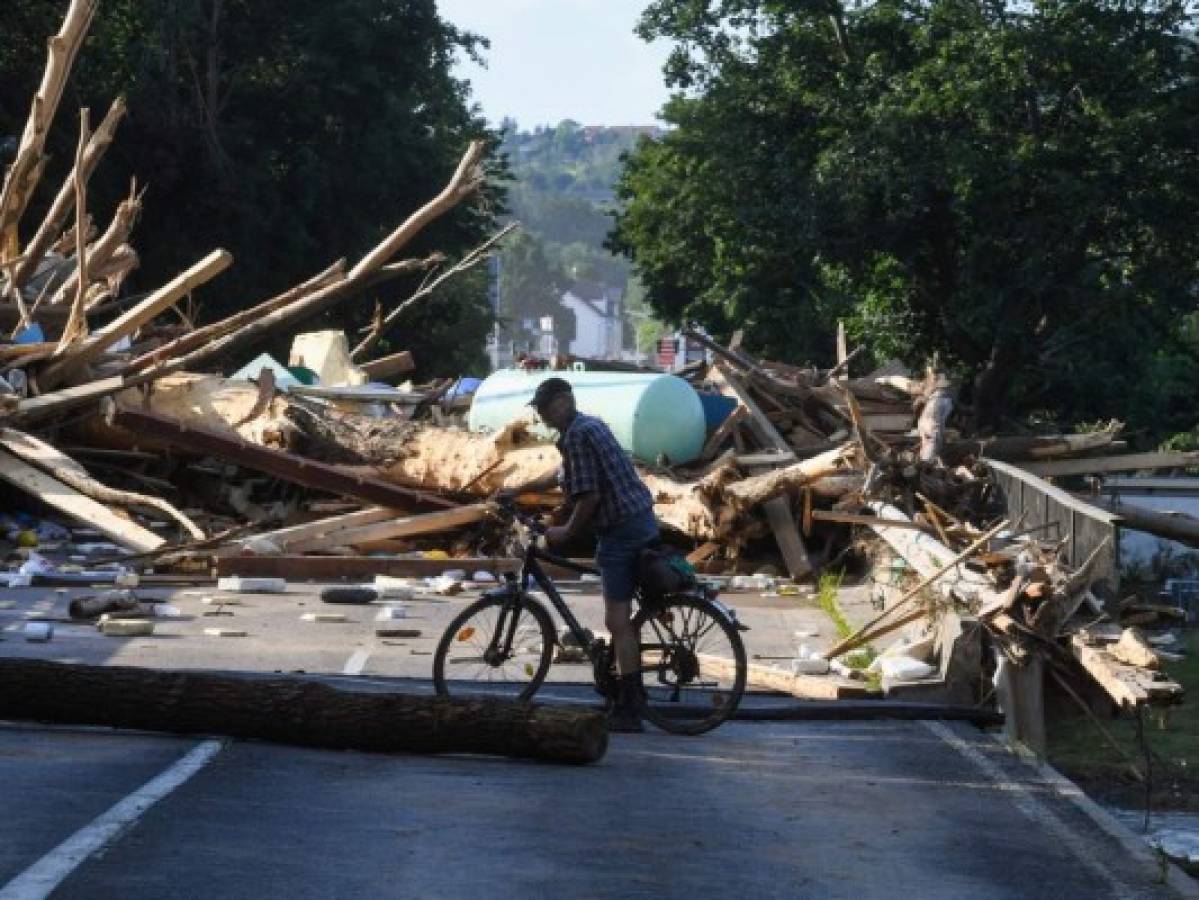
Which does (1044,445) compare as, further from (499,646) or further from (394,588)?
(499,646)

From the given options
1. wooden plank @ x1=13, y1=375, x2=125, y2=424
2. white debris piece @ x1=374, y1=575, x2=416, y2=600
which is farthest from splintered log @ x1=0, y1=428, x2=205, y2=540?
white debris piece @ x1=374, y1=575, x2=416, y2=600

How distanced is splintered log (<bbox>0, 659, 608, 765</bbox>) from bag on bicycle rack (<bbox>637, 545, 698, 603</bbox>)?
4.08 ft

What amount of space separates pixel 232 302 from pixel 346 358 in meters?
17.8

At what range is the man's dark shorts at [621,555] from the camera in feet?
Answer: 40.0

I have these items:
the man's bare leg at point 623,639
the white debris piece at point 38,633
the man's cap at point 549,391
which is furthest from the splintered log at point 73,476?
the man's cap at point 549,391

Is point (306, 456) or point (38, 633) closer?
point (38, 633)

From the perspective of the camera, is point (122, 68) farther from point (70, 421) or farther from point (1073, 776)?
point (1073, 776)

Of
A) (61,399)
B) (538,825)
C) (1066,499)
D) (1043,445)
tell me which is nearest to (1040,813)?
(538,825)

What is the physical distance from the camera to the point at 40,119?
25000 mm

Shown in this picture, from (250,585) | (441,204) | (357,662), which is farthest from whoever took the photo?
(441,204)

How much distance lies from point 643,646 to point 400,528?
38.3 ft

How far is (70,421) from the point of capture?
83.6ft

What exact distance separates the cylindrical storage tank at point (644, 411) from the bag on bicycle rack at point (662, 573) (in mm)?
13533

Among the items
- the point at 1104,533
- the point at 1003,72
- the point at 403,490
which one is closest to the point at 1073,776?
the point at 1104,533
